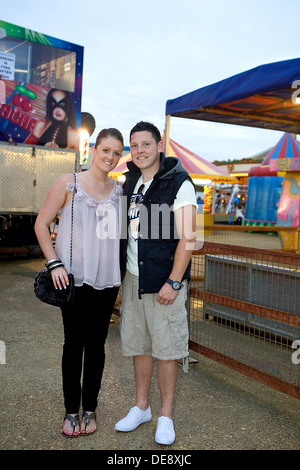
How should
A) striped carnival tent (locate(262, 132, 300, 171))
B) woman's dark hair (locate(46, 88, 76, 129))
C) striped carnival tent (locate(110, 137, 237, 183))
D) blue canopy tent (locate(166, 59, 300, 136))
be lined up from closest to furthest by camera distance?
blue canopy tent (locate(166, 59, 300, 136)) < woman's dark hair (locate(46, 88, 76, 129)) < striped carnival tent (locate(110, 137, 237, 183)) < striped carnival tent (locate(262, 132, 300, 171))

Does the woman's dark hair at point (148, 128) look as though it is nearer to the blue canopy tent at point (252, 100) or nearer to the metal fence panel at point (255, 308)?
the metal fence panel at point (255, 308)

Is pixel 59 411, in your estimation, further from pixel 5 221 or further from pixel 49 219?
pixel 5 221

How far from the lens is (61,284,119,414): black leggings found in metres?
2.71

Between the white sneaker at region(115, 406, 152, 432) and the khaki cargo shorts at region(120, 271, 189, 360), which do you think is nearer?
the khaki cargo shorts at region(120, 271, 189, 360)

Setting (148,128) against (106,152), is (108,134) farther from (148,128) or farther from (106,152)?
(148,128)

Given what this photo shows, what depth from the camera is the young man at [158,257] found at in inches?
104

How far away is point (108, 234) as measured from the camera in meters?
2.74

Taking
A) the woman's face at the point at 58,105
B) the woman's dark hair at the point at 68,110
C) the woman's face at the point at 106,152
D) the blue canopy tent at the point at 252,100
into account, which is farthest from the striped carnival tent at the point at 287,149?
the woman's face at the point at 106,152

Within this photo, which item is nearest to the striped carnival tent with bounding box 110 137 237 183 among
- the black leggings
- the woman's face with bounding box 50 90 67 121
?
the woman's face with bounding box 50 90 67 121

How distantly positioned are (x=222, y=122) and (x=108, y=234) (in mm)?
6086

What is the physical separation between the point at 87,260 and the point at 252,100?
547 cm

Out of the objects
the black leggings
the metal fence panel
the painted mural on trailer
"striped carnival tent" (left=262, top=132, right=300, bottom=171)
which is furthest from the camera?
"striped carnival tent" (left=262, top=132, right=300, bottom=171)

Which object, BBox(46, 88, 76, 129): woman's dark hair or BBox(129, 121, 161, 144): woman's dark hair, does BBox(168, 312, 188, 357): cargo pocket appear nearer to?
BBox(129, 121, 161, 144): woman's dark hair

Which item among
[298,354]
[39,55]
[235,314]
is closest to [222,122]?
[39,55]
